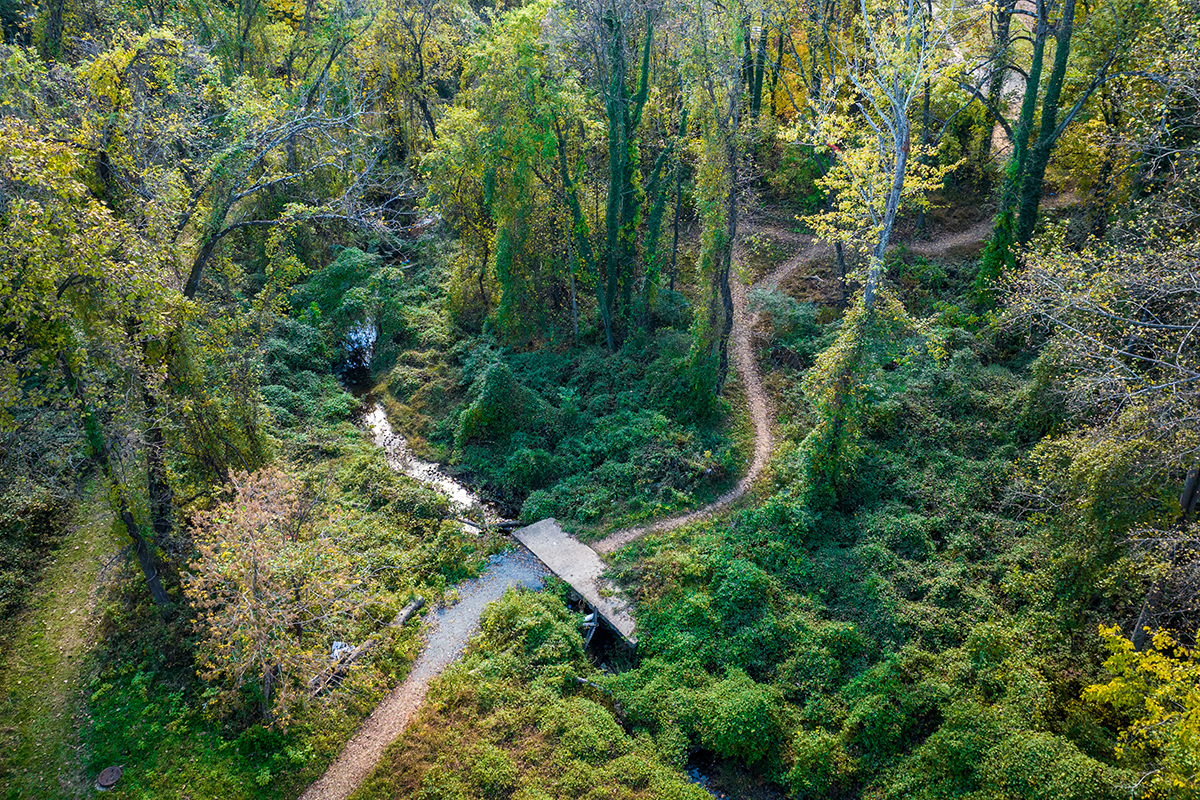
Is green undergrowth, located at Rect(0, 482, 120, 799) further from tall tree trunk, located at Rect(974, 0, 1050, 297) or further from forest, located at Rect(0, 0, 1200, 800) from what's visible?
tall tree trunk, located at Rect(974, 0, 1050, 297)

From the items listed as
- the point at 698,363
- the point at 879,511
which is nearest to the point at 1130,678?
the point at 879,511

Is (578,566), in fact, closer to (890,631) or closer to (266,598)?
(266,598)

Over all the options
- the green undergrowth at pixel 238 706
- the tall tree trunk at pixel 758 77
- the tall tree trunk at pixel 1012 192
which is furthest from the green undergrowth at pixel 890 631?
the tall tree trunk at pixel 758 77

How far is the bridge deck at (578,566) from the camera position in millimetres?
15227

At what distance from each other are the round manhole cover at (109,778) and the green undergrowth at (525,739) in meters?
4.41

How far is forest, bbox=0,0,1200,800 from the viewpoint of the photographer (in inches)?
460

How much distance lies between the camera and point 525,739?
1255 centimetres

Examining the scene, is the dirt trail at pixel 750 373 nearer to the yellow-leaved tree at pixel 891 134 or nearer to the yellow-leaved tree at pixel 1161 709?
the yellow-leaved tree at pixel 891 134

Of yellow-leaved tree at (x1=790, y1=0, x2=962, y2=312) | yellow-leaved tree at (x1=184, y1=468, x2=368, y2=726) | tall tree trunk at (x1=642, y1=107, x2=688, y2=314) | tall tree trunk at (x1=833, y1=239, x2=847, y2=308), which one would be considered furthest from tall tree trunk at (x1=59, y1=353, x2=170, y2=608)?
tall tree trunk at (x1=833, y1=239, x2=847, y2=308)

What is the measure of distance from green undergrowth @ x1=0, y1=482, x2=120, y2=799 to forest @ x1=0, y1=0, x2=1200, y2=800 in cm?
9

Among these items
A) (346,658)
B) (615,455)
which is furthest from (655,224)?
(346,658)

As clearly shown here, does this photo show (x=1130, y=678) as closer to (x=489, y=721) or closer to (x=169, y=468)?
(x=489, y=721)

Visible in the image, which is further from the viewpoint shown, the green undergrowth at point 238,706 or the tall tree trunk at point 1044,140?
the tall tree trunk at point 1044,140

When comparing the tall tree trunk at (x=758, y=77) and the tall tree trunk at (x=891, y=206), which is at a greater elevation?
the tall tree trunk at (x=758, y=77)
